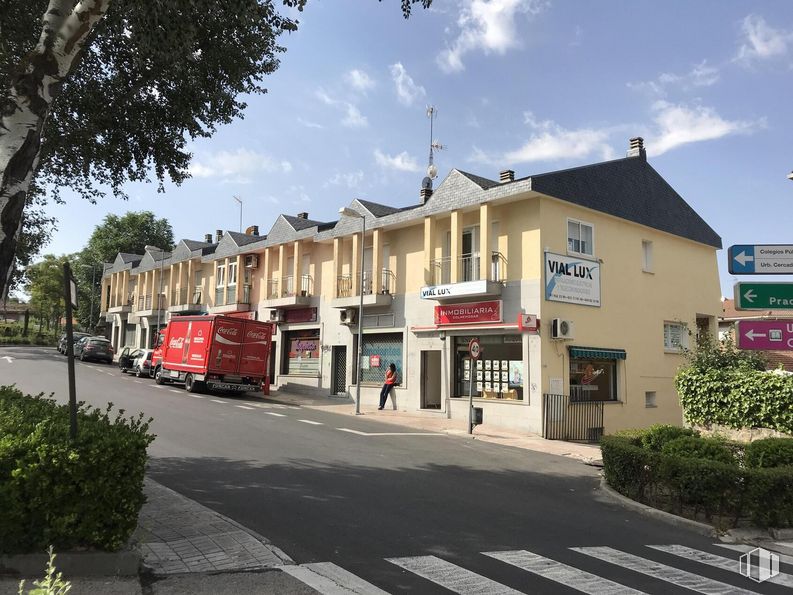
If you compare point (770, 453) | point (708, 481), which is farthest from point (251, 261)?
point (708, 481)

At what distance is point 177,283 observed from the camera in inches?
1575

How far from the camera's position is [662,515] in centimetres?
800

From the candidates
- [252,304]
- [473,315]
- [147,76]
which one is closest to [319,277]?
[252,304]

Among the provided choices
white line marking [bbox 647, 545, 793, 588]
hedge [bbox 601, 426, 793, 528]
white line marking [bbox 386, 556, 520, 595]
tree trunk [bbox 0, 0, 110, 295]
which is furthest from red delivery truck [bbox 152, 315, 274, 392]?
white line marking [bbox 647, 545, 793, 588]

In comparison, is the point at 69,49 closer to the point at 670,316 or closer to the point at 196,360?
the point at 196,360

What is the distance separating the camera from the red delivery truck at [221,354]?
23.5 m

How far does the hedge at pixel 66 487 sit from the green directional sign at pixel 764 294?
7736mm

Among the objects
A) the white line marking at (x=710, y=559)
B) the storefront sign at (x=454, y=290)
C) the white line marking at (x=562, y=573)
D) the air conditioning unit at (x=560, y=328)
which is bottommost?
the white line marking at (x=710, y=559)

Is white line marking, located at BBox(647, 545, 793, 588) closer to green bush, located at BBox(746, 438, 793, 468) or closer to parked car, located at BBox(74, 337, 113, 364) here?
green bush, located at BBox(746, 438, 793, 468)

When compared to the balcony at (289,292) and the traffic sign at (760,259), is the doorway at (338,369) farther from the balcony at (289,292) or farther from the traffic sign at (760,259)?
the traffic sign at (760,259)

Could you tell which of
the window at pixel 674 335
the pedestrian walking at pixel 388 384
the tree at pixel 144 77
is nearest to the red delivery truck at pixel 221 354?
the pedestrian walking at pixel 388 384

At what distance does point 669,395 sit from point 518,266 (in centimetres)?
857

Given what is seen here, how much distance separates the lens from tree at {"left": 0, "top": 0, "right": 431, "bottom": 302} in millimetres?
8008

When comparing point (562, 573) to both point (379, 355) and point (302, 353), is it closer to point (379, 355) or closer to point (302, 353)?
point (379, 355)
